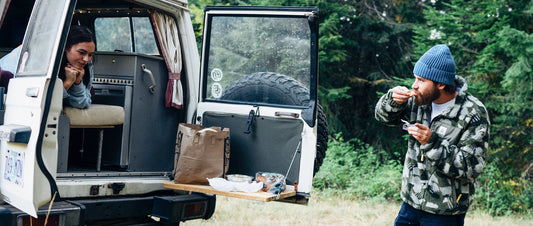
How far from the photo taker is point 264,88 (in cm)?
437

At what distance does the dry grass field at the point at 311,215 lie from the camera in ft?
20.3

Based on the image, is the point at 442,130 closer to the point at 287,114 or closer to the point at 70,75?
the point at 287,114

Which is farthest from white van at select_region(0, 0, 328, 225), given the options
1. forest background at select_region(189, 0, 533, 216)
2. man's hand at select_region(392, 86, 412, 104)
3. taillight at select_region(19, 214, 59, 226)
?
forest background at select_region(189, 0, 533, 216)

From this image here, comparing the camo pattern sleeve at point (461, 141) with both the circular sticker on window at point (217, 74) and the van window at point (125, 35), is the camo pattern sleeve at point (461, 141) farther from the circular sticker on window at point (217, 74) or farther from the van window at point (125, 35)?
the van window at point (125, 35)

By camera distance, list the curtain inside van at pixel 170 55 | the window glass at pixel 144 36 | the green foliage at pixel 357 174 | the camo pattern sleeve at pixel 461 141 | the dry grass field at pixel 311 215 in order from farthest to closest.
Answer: the green foliage at pixel 357 174 → the dry grass field at pixel 311 215 → the window glass at pixel 144 36 → the curtain inside van at pixel 170 55 → the camo pattern sleeve at pixel 461 141

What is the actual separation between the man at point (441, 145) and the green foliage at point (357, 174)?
561 centimetres

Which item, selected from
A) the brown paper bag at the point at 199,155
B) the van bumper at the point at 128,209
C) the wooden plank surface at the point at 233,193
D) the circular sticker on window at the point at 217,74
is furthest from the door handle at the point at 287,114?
the van bumper at the point at 128,209

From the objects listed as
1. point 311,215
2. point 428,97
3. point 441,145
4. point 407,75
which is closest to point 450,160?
point 441,145

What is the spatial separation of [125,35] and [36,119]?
7.90ft

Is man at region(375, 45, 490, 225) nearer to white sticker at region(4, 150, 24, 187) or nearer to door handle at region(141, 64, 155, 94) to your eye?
door handle at region(141, 64, 155, 94)

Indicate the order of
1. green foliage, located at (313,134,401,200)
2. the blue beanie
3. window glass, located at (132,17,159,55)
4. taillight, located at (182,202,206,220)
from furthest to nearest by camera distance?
green foliage, located at (313,134,401,200) < window glass, located at (132,17,159,55) < taillight, located at (182,202,206,220) < the blue beanie

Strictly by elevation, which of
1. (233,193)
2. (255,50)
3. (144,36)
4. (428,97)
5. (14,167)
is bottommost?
(233,193)

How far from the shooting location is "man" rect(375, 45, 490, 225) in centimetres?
Answer: 283

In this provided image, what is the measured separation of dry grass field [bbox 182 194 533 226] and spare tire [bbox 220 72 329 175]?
74.3 inches
